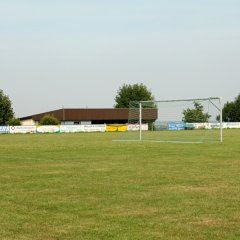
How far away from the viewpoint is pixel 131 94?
13775 cm

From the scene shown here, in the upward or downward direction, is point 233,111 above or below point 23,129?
above

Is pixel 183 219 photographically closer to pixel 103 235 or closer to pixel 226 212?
pixel 226 212

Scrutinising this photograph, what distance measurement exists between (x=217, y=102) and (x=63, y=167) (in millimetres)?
25715

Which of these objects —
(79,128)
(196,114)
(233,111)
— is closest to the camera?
(196,114)

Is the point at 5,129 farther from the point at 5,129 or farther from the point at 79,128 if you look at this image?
the point at 79,128

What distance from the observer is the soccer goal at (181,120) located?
43.9 m

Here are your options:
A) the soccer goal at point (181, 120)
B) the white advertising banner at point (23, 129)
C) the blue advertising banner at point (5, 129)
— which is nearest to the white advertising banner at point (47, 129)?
the white advertising banner at point (23, 129)

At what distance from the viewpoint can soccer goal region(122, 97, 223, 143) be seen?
43.9 metres

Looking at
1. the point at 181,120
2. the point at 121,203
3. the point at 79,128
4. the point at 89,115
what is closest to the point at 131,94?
the point at 89,115

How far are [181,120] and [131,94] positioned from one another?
273 ft

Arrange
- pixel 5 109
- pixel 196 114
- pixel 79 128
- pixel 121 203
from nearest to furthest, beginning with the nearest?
pixel 121 203 → pixel 196 114 → pixel 79 128 → pixel 5 109

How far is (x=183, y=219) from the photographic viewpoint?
8.91 metres

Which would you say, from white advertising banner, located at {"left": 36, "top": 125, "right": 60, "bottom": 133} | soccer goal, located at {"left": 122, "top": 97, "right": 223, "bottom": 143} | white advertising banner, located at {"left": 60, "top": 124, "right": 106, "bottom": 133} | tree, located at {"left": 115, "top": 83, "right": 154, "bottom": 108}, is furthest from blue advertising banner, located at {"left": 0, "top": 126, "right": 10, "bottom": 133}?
tree, located at {"left": 115, "top": 83, "right": 154, "bottom": 108}

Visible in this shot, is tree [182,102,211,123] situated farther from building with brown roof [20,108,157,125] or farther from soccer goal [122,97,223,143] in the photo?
building with brown roof [20,108,157,125]
